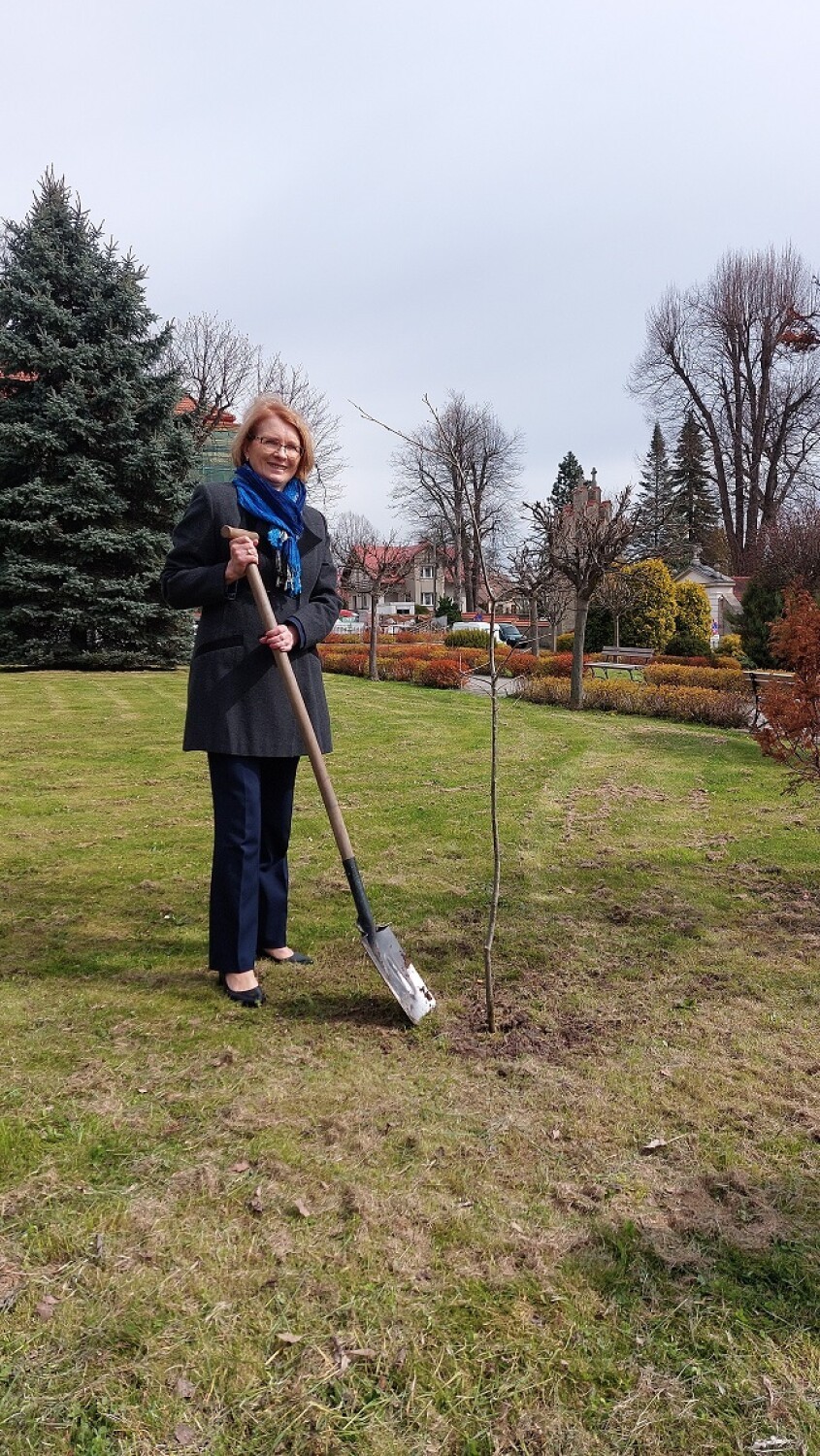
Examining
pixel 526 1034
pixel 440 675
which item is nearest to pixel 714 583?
pixel 440 675

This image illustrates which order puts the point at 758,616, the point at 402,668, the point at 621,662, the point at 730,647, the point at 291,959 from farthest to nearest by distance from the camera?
the point at 730,647
the point at 621,662
the point at 758,616
the point at 402,668
the point at 291,959

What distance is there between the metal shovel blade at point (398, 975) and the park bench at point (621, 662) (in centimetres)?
1435

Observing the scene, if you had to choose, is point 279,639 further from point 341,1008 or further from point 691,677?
point 691,677

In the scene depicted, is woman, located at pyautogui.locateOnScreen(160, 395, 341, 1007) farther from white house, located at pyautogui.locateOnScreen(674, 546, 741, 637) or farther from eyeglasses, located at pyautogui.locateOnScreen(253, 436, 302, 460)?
white house, located at pyautogui.locateOnScreen(674, 546, 741, 637)

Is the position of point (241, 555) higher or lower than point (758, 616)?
lower

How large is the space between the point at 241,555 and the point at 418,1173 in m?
1.88

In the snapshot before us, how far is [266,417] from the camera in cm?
292

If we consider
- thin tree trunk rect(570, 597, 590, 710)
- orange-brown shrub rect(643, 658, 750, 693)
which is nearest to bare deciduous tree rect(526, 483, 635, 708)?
thin tree trunk rect(570, 597, 590, 710)

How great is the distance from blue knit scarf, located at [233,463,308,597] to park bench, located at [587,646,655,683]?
14.2 metres

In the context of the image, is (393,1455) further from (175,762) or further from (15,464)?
(15,464)

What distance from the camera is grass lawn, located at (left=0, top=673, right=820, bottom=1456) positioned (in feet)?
4.91

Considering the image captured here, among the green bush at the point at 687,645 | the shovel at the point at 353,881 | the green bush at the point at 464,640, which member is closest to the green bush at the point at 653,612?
the green bush at the point at 687,645

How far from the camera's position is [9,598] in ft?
55.8

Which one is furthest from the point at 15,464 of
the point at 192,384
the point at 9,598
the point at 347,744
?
the point at 192,384
